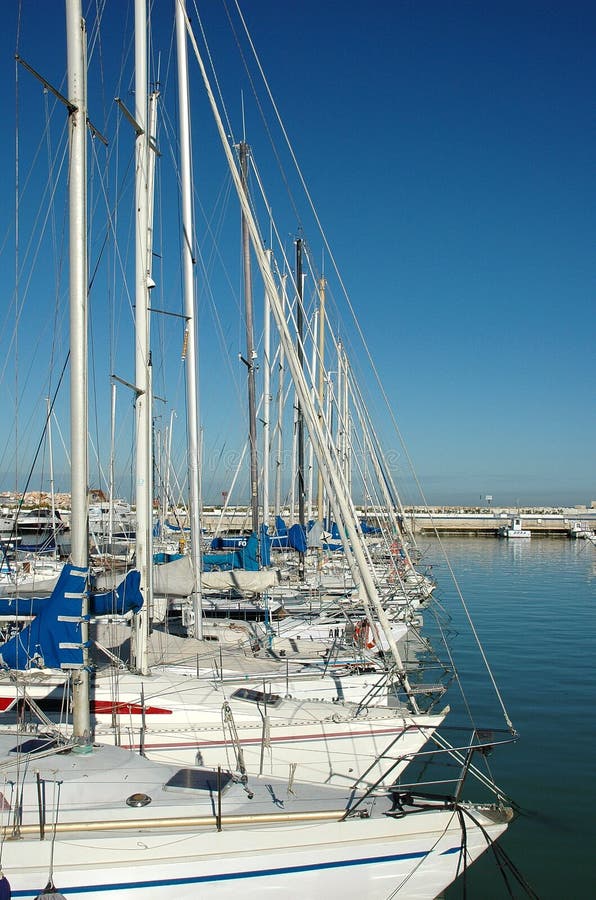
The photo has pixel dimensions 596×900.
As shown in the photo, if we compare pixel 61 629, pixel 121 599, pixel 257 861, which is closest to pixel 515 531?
pixel 121 599

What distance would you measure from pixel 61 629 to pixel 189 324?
10.1 m

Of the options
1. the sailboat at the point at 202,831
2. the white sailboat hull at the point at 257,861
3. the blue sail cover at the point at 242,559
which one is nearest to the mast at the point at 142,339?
the sailboat at the point at 202,831

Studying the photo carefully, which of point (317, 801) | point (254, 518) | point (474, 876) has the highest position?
point (254, 518)

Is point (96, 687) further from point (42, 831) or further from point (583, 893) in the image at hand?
point (583, 893)

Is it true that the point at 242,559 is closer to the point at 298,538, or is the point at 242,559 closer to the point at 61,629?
the point at 298,538

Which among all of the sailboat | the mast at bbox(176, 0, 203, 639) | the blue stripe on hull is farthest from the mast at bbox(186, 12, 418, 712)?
the mast at bbox(176, 0, 203, 639)

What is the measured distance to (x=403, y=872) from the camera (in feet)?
23.8

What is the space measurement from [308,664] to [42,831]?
30.6 feet

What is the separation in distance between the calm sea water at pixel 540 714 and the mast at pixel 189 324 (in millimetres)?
7645

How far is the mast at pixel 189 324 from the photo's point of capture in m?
16.9

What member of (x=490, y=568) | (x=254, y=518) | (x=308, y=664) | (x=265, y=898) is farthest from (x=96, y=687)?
(x=490, y=568)

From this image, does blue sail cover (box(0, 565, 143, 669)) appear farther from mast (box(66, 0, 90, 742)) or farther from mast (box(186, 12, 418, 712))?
mast (box(186, 12, 418, 712))

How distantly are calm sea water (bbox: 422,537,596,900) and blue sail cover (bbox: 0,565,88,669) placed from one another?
20.7 ft

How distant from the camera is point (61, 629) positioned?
30.0 ft
